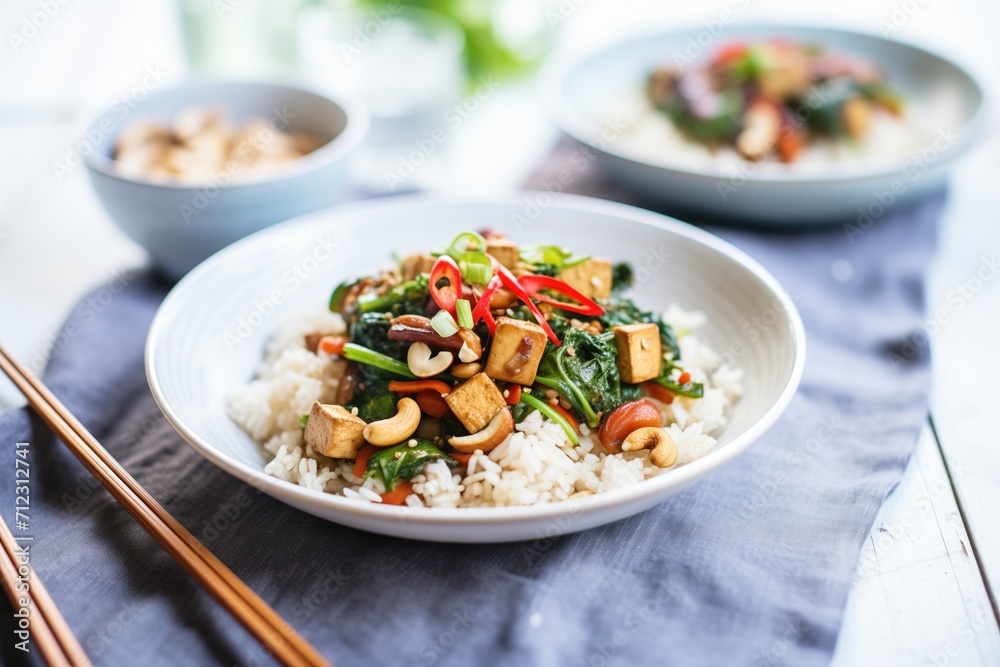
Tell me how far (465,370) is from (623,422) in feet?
1.71

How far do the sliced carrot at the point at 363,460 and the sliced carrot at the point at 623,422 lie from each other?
0.71 metres

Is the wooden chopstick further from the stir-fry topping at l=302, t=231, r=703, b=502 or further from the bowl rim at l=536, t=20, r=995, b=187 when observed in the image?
the bowl rim at l=536, t=20, r=995, b=187

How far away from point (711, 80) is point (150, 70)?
3.97 metres

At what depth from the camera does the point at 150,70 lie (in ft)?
20.4

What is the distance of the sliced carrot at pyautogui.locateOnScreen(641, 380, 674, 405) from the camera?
2.86 m

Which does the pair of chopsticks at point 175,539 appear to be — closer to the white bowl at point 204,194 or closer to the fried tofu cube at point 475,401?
the fried tofu cube at point 475,401

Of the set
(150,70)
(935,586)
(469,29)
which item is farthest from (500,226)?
(150,70)

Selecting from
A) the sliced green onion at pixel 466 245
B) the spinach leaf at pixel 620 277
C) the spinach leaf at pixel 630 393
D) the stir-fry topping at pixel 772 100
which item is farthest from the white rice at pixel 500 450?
the stir-fry topping at pixel 772 100

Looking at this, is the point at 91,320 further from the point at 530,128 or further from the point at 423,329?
the point at 530,128

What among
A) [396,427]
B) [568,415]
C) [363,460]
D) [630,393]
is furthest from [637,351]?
[363,460]

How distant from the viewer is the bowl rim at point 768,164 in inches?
161

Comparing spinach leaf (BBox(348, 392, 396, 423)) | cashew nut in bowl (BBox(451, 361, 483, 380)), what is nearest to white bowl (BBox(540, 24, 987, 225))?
cashew nut in bowl (BBox(451, 361, 483, 380))

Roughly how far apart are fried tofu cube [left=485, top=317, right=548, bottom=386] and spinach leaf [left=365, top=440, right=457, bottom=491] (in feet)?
A: 1.01

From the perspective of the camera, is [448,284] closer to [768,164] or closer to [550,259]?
[550,259]
